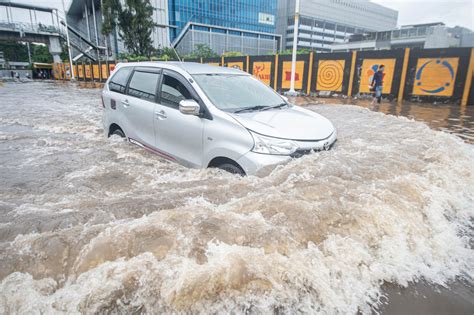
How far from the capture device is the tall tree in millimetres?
32656

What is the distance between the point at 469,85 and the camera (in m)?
11.8

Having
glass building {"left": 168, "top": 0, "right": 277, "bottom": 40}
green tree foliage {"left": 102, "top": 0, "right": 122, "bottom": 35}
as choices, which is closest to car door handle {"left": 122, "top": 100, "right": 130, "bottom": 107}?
green tree foliage {"left": 102, "top": 0, "right": 122, "bottom": 35}

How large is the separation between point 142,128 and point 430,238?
12.8ft

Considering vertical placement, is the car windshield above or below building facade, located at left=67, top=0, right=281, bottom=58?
below

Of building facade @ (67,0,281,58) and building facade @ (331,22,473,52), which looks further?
building facade @ (331,22,473,52)

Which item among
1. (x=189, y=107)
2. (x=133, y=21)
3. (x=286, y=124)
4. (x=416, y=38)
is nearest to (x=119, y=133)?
(x=189, y=107)

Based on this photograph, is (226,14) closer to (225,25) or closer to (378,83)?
(225,25)

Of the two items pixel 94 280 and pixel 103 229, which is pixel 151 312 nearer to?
pixel 94 280

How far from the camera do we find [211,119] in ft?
11.7

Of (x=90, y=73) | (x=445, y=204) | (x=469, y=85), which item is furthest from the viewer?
(x=90, y=73)

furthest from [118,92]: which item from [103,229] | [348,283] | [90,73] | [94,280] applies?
[90,73]

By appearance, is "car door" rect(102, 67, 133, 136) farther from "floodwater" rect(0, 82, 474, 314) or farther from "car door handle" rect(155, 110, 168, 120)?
"floodwater" rect(0, 82, 474, 314)

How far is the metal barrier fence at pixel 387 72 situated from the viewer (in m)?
12.0

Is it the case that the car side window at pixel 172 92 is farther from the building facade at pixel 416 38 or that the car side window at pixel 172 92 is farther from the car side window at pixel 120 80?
the building facade at pixel 416 38
